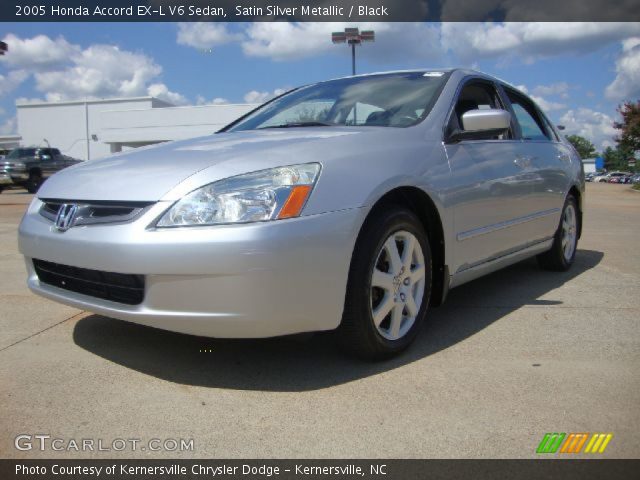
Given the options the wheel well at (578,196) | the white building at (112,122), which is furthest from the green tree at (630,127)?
the wheel well at (578,196)

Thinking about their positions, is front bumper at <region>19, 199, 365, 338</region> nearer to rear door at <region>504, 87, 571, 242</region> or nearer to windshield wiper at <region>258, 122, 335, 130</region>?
windshield wiper at <region>258, 122, 335, 130</region>

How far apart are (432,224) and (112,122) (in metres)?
48.2

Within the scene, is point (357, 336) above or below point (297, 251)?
below

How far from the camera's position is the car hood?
7.90 ft

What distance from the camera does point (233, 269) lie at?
2229mm

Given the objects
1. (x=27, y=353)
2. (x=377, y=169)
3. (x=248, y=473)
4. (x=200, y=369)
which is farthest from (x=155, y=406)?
(x=377, y=169)

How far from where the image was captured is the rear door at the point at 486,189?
321cm

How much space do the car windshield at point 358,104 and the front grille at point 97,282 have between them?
60.1 inches

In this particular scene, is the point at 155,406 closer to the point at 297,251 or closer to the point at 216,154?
the point at 297,251

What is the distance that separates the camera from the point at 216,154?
2.62 meters

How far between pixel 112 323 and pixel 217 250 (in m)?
1.48

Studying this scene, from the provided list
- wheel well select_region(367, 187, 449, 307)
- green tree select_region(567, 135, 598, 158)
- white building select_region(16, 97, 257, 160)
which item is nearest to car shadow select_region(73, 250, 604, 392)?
wheel well select_region(367, 187, 449, 307)

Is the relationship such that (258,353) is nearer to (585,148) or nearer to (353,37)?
(353,37)

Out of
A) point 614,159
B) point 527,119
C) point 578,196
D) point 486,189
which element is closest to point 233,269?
point 486,189
